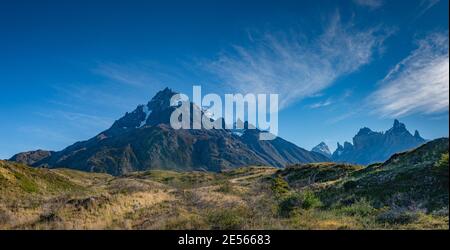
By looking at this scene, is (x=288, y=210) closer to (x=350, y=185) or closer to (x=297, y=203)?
(x=297, y=203)

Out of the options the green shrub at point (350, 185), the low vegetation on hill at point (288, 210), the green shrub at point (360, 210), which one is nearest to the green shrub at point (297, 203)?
the low vegetation on hill at point (288, 210)

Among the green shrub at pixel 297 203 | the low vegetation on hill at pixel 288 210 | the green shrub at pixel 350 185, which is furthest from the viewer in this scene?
the green shrub at pixel 350 185

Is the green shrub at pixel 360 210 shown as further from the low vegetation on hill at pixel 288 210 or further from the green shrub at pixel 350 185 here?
the green shrub at pixel 350 185

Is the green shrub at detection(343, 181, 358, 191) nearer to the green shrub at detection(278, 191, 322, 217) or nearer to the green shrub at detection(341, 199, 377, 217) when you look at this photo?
the green shrub at detection(278, 191, 322, 217)

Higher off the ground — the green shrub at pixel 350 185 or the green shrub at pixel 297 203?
the green shrub at pixel 350 185

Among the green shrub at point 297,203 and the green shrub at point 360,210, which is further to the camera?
the green shrub at point 297,203

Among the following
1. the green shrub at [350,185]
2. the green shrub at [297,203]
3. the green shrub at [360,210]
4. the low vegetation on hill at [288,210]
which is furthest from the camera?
the green shrub at [350,185]

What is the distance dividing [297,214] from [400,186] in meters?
11.2

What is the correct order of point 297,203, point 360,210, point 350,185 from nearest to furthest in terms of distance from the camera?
point 360,210 < point 297,203 < point 350,185

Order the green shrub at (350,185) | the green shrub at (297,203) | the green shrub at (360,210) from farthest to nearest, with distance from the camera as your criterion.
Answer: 1. the green shrub at (350,185)
2. the green shrub at (297,203)
3. the green shrub at (360,210)

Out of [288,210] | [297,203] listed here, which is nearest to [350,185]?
[297,203]

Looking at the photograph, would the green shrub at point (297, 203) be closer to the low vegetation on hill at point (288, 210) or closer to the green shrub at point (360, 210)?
the low vegetation on hill at point (288, 210)

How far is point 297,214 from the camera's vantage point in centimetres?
2361
